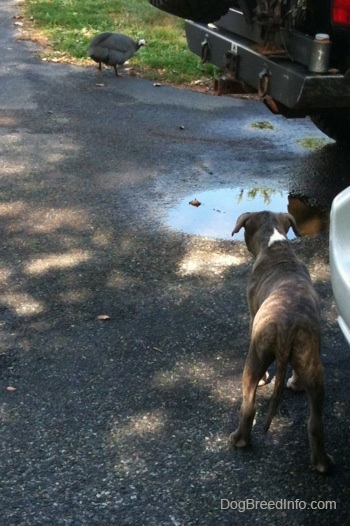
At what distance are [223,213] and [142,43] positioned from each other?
198 inches

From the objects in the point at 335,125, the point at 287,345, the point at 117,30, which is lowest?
the point at 117,30

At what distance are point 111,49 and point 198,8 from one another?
4191mm

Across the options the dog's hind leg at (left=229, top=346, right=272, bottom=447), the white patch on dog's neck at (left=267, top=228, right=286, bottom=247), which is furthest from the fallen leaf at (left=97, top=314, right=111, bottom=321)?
the dog's hind leg at (left=229, top=346, right=272, bottom=447)

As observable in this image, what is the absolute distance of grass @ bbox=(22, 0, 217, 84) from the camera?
9995 millimetres

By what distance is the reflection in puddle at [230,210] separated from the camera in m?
5.73

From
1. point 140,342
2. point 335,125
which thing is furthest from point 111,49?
point 140,342

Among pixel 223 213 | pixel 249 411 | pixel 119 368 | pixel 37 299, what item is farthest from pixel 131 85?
pixel 249 411

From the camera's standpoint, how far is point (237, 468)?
3.41 m

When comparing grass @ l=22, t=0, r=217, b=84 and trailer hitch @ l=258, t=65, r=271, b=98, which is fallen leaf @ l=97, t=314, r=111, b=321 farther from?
grass @ l=22, t=0, r=217, b=84

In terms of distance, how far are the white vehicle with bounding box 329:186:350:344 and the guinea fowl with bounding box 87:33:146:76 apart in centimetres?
665

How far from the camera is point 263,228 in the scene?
4.03 m

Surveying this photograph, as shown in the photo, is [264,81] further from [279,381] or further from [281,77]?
[279,381]

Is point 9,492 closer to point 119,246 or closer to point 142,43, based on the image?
point 119,246

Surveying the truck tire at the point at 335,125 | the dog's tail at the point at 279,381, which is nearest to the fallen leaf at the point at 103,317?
the dog's tail at the point at 279,381
